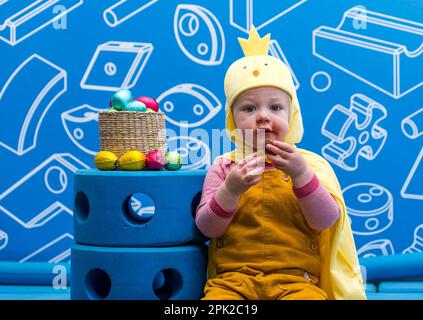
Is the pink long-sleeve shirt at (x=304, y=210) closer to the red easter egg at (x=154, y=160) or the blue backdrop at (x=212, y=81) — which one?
the red easter egg at (x=154, y=160)

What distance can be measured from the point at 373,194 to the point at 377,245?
0.18m

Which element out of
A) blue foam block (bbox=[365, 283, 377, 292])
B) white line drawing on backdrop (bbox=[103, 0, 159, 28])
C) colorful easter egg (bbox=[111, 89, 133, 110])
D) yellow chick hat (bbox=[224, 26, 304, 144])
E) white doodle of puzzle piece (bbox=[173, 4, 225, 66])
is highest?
white line drawing on backdrop (bbox=[103, 0, 159, 28])

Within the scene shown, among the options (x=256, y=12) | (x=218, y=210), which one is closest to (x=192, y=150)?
(x=256, y=12)

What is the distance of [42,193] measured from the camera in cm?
246

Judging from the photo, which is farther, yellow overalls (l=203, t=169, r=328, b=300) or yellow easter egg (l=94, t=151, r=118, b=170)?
yellow easter egg (l=94, t=151, r=118, b=170)

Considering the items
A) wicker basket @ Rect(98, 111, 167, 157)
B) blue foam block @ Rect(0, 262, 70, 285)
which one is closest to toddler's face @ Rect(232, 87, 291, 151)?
wicker basket @ Rect(98, 111, 167, 157)

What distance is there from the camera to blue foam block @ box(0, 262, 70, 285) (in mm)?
2379

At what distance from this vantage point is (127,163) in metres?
1.60

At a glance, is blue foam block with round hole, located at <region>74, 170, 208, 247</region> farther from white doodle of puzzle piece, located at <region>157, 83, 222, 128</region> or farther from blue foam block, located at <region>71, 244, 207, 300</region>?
white doodle of puzzle piece, located at <region>157, 83, 222, 128</region>

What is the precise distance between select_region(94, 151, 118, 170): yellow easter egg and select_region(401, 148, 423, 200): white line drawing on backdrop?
1.24 m

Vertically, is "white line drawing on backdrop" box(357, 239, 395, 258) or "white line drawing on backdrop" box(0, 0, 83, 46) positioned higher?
"white line drawing on backdrop" box(0, 0, 83, 46)

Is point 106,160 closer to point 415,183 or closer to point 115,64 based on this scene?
point 115,64
